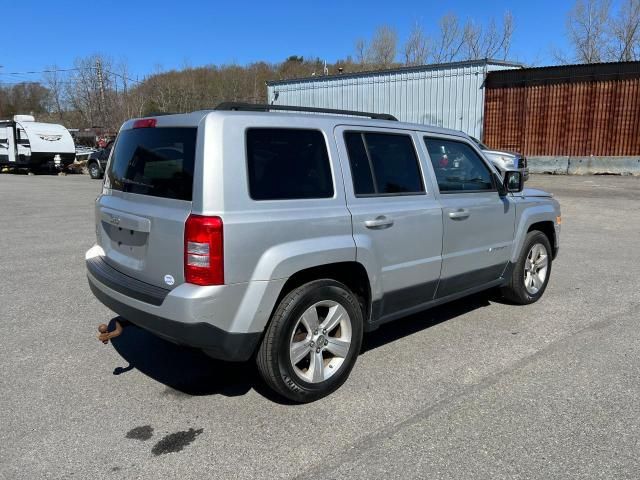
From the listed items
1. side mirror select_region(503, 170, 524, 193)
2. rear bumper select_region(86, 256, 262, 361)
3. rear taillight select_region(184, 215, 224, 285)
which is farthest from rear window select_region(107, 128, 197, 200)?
side mirror select_region(503, 170, 524, 193)

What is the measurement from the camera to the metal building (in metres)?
26.0

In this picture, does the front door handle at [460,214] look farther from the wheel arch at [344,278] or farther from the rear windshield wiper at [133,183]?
the rear windshield wiper at [133,183]

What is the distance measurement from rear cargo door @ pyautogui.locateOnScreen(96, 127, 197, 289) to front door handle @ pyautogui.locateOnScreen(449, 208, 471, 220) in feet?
7.28

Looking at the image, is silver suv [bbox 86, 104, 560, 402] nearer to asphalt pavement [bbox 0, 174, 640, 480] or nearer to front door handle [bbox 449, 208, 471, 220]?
front door handle [bbox 449, 208, 471, 220]

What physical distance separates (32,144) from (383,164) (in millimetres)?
26728

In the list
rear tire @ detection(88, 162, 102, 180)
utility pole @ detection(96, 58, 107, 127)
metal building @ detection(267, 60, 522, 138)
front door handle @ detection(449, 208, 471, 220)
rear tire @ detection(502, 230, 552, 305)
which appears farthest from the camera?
utility pole @ detection(96, 58, 107, 127)

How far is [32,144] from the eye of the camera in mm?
26000

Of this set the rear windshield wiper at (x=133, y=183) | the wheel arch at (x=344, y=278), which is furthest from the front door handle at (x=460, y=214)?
the rear windshield wiper at (x=133, y=183)

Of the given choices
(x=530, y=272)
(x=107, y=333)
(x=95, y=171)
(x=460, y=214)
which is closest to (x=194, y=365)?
(x=107, y=333)

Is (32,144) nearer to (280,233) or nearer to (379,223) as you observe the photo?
(379,223)

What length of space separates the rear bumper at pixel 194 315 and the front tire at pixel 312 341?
17 centimetres

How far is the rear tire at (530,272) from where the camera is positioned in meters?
5.33

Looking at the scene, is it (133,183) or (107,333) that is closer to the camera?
(107,333)

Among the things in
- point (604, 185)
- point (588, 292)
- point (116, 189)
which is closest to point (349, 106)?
point (604, 185)
